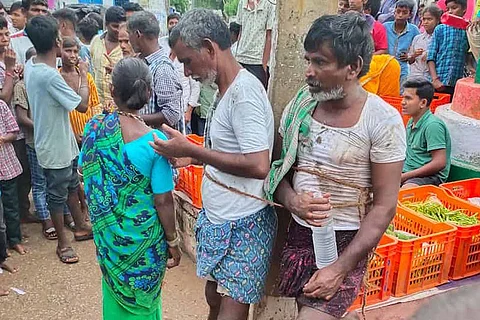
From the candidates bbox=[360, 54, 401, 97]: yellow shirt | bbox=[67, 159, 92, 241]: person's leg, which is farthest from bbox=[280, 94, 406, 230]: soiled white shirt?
bbox=[360, 54, 401, 97]: yellow shirt

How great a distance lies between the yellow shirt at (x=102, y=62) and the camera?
5543mm

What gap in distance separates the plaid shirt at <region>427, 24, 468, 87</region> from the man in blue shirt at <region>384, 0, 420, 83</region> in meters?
0.73

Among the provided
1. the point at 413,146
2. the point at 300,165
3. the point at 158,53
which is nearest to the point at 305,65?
the point at 300,165

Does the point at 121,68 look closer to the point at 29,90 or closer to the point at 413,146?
the point at 29,90

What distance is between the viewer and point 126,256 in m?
2.71

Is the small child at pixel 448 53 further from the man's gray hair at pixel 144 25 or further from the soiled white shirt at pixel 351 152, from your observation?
the soiled white shirt at pixel 351 152

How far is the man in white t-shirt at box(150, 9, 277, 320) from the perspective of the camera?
7.62ft

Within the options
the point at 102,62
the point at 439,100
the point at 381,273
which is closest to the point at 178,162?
the point at 381,273

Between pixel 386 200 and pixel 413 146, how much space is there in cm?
278

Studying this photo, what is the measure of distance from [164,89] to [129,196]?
147 centimetres

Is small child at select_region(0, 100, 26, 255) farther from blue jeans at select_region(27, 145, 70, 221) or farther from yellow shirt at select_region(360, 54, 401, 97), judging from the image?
yellow shirt at select_region(360, 54, 401, 97)

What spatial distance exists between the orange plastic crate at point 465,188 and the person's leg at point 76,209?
3301mm

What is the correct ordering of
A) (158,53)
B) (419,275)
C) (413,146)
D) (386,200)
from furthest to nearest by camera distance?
(413,146) < (158,53) < (419,275) < (386,200)

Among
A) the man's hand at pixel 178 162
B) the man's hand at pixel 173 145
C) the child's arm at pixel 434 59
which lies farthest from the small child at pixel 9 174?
the child's arm at pixel 434 59
